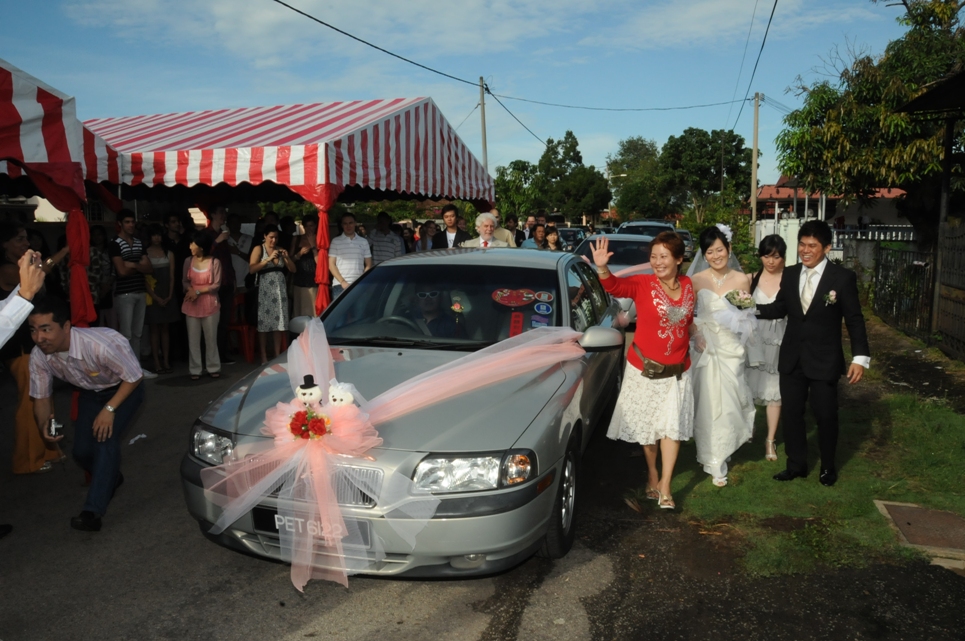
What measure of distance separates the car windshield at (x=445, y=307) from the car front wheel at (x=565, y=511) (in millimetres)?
874

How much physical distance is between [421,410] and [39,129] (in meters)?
4.29

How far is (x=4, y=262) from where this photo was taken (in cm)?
625

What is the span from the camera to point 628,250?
14.2 m

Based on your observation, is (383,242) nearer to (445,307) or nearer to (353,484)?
(445,307)

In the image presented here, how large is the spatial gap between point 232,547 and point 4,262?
4.09 metres

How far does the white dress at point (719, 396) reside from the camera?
510cm

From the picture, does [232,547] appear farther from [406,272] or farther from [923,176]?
[923,176]

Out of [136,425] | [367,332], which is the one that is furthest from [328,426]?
[136,425]

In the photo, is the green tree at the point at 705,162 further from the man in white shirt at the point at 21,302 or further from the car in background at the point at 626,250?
the man in white shirt at the point at 21,302

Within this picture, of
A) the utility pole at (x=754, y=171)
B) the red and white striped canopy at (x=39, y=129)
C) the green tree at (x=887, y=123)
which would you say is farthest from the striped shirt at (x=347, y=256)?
the utility pole at (x=754, y=171)

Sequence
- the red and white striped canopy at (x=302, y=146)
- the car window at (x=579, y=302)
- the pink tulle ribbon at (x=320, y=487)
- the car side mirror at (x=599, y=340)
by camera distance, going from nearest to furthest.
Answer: the pink tulle ribbon at (x=320, y=487) < the car side mirror at (x=599, y=340) < the car window at (x=579, y=302) < the red and white striped canopy at (x=302, y=146)

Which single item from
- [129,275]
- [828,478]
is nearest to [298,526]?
[828,478]

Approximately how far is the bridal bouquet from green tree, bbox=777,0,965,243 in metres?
10.2

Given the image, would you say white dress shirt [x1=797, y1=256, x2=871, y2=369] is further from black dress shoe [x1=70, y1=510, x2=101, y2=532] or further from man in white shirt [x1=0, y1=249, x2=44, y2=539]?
black dress shoe [x1=70, y1=510, x2=101, y2=532]
